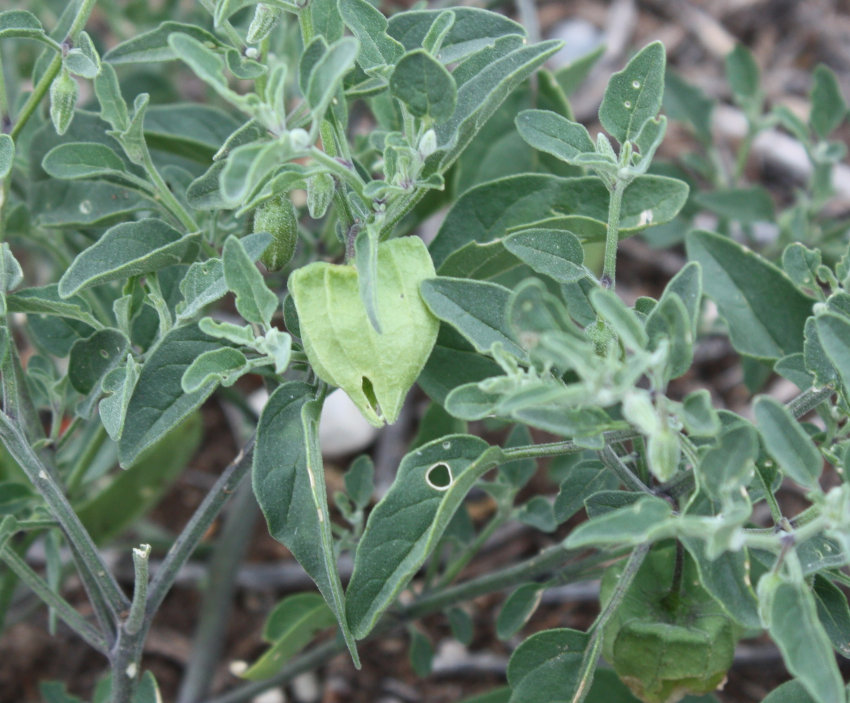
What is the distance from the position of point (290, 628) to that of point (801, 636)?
2.44 ft

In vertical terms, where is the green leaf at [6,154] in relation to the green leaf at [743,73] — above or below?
above

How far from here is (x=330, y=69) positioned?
2.61ft

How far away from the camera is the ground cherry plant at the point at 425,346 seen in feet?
2.68

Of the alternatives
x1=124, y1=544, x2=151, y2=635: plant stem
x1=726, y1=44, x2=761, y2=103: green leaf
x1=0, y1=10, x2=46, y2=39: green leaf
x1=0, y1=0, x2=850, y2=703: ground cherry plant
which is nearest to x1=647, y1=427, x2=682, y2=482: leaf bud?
x1=0, y1=0, x2=850, y2=703: ground cherry plant

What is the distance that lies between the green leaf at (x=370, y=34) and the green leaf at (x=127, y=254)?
27 cm

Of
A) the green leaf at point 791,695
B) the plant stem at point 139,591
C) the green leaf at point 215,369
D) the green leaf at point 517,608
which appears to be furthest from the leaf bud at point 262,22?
the green leaf at point 791,695

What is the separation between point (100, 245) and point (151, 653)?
1109 mm

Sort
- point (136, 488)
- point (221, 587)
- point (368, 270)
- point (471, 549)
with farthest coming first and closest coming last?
point (221, 587) → point (136, 488) → point (471, 549) → point (368, 270)

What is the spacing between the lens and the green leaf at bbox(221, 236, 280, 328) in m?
0.90

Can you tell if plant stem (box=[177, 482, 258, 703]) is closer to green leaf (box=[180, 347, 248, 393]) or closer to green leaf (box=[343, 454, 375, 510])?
green leaf (box=[343, 454, 375, 510])

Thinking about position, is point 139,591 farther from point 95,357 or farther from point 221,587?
point 221,587

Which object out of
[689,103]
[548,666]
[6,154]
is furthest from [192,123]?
[689,103]

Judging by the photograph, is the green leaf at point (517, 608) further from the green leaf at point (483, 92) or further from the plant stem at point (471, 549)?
the green leaf at point (483, 92)

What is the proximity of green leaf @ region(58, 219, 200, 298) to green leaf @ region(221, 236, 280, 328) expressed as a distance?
0.45 feet
